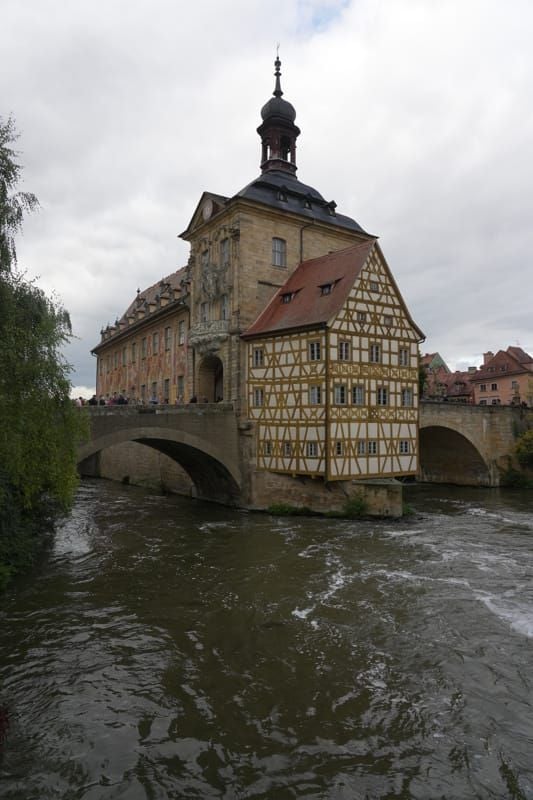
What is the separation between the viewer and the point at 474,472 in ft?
109

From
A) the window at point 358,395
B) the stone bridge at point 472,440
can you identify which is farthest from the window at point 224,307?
the stone bridge at point 472,440

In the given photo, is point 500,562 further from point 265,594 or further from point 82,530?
point 82,530

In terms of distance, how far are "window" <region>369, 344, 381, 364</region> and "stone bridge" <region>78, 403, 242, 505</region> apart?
19.8 ft

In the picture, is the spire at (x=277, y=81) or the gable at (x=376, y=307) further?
the spire at (x=277, y=81)

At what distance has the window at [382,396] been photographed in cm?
2181

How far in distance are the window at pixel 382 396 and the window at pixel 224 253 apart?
869cm

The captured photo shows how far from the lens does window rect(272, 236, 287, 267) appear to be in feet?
81.0

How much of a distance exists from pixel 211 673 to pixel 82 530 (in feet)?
39.7

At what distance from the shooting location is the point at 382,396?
21938mm

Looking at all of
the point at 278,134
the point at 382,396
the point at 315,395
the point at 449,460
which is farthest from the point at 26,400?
the point at 449,460

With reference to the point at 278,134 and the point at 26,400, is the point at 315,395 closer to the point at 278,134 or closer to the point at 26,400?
the point at 26,400

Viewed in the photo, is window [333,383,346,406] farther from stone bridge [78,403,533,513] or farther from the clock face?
the clock face

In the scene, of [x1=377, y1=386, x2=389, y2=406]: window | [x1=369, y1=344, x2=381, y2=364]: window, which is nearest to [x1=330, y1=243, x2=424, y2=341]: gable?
[x1=369, y1=344, x2=381, y2=364]: window

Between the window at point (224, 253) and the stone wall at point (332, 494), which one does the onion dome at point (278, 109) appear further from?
the stone wall at point (332, 494)
